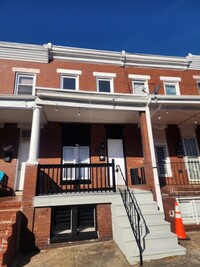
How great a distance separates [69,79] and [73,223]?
708 centimetres

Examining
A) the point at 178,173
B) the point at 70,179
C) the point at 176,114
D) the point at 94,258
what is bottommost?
the point at 94,258

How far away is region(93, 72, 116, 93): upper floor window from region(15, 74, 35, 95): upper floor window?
3386mm

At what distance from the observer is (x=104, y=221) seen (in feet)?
18.0

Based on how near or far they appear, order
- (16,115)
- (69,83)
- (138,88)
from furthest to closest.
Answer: (138,88)
(69,83)
(16,115)

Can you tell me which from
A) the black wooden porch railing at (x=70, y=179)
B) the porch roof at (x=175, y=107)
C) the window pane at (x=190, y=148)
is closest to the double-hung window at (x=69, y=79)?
the porch roof at (x=175, y=107)

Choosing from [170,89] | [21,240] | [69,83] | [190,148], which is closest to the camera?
[21,240]

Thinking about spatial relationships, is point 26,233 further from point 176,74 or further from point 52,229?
point 176,74

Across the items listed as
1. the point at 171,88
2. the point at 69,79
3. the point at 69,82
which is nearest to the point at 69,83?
the point at 69,82

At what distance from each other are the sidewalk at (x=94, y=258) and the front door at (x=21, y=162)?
12.0 feet

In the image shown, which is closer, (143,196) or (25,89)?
(143,196)

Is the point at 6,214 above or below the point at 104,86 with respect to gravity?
below

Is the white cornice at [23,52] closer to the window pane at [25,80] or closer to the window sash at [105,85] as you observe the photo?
the window pane at [25,80]

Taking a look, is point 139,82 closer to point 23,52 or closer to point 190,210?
point 23,52

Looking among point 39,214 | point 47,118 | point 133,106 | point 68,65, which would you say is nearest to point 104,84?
point 68,65
